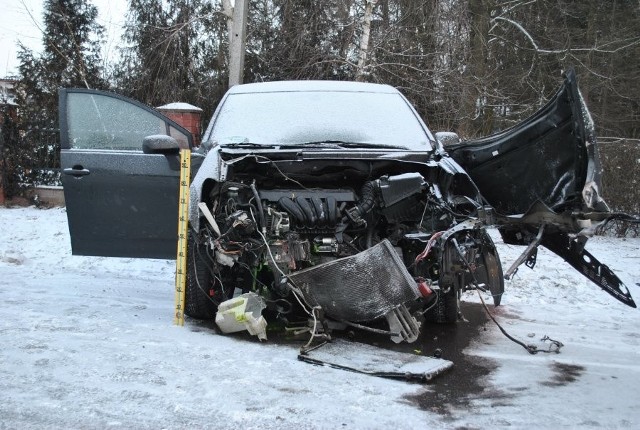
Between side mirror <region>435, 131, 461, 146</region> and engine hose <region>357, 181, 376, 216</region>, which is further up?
side mirror <region>435, 131, 461, 146</region>

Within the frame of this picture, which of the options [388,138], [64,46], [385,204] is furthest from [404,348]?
[64,46]

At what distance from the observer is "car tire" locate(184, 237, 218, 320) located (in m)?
4.53

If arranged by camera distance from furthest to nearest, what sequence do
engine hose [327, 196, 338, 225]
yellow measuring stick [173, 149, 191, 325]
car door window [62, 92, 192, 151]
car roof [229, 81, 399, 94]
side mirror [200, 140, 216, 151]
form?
car roof [229, 81, 399, 94] < car door window [62, 92, 192, 151] < side mirror [200, 140, 216, 151] < yellow measuring stick [173, 149, 191, 325] < engine hose [327, 196, 338, 225]

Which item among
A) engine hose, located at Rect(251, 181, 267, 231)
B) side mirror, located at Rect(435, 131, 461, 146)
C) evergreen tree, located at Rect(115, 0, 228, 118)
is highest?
evergreen tree, located at Rect(115, 0, 228, 118)

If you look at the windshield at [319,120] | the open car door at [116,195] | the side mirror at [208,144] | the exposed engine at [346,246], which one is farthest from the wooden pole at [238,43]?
the exposed engine at [346,246]

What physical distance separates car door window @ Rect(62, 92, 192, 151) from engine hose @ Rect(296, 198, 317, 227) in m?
1.99

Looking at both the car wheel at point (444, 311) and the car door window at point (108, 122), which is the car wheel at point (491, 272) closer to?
the car wheel at point (444, 311)

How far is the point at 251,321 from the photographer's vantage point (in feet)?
13.5

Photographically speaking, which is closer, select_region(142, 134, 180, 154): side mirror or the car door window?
select_region(142, 134, 180, 154): side mirror

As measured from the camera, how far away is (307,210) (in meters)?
4.23

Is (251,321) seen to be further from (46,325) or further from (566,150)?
Answer: (566,150)

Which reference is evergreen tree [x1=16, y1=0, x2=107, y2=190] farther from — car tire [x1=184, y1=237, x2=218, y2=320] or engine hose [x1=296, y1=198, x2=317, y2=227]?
engine hose [x1=296, y1=198, x2=317, y2=227]

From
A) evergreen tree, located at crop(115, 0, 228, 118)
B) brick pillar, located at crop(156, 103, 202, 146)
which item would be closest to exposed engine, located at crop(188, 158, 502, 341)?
brick pillar, located at crop(156, 103, 202, 146)

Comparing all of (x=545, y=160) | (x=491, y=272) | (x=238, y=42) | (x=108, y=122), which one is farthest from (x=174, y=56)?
(x=491, y=272)
